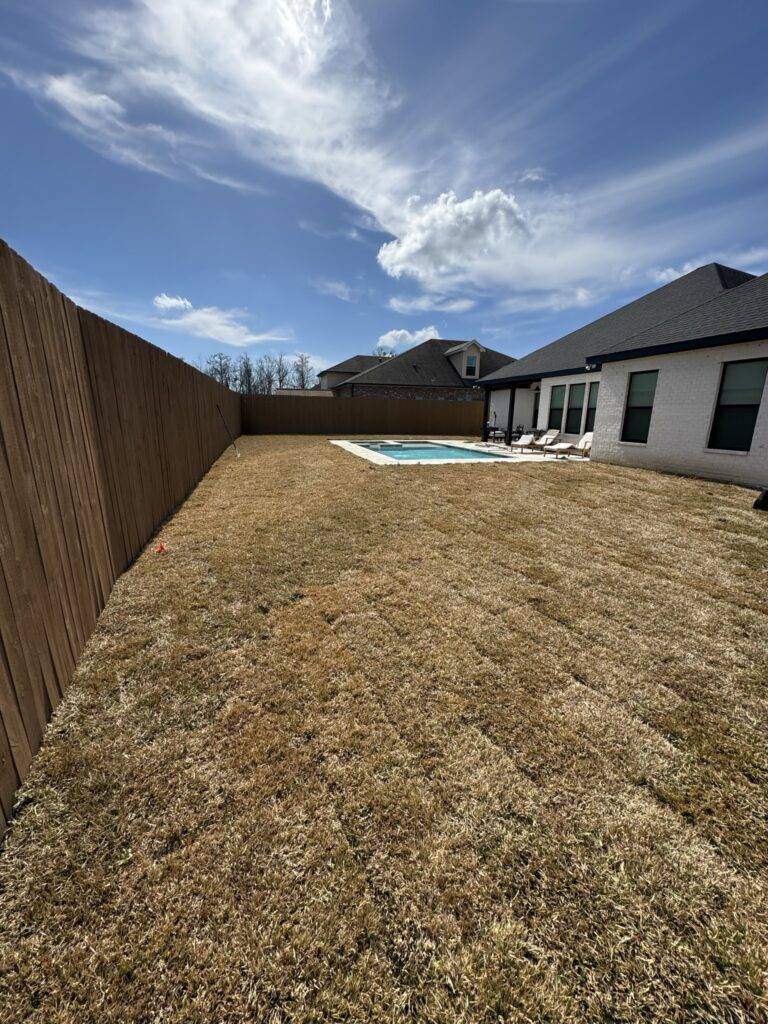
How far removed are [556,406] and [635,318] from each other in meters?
3.70

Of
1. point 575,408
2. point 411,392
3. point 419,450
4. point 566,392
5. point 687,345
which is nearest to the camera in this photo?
point 687,345

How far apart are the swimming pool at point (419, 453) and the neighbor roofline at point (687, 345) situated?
3827 millimetres

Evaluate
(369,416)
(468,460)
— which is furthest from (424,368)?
(468,460)

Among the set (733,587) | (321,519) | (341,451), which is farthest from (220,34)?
(733,587)

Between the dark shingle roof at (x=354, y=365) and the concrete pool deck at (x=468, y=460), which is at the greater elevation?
the dark shingle roof at (x=354, y=365)

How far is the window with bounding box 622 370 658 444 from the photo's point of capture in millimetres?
10773

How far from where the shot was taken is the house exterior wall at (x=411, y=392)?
95.5 feet

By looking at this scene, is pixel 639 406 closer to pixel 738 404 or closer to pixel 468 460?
pixel 738 404

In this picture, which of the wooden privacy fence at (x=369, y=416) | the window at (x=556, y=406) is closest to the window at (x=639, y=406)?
the window at (x=556, y=406)

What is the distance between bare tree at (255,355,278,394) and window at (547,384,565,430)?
218 feet

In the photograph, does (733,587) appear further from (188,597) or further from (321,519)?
(188,597)

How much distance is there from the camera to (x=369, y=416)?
2400cm

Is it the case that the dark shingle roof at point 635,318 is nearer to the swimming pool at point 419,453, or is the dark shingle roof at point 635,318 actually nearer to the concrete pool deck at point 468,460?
the concrete pool deck at point 468,460

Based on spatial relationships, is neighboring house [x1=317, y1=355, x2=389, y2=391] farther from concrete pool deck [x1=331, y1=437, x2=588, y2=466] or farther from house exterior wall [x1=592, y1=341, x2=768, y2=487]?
house exterior wall [x1=592, y1=341, x2=768, y2=487]
